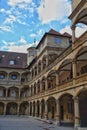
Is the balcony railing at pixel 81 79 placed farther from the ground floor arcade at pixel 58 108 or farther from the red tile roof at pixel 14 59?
the red tile roof at pixel 14 59

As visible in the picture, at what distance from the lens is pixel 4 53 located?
178ft

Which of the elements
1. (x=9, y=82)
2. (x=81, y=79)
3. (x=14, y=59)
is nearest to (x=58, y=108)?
(x=81, y=79)

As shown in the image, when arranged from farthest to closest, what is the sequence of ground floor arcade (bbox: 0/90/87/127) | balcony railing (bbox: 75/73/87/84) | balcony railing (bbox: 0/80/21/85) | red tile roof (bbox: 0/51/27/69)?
1. red tile roof (bbox: 0/51/27/69)
2. balcony railing (bbox: 0/80/21/85)
3. ground floor arcade (bbox: 0/90/87/127)
4. balcony railing (bbox: 75/73/87/84)

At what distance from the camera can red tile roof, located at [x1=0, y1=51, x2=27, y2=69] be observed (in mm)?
50938

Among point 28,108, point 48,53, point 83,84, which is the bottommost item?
point 28,108

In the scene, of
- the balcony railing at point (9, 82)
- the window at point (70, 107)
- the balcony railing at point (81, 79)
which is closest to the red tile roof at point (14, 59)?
the balcony railing at point (9, 82)

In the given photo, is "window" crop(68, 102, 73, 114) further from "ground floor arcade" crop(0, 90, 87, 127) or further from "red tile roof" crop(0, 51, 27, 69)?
"red tile roof" crop(0, 51, 27, 69)

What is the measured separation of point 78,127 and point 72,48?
8334 mm

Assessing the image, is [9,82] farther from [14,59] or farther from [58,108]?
[58,108]

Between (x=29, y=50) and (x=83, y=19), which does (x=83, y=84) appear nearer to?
(x=83, y=19)

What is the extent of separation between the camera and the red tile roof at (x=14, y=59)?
5094cm

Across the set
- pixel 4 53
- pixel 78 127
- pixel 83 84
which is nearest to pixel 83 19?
pixel 83 84

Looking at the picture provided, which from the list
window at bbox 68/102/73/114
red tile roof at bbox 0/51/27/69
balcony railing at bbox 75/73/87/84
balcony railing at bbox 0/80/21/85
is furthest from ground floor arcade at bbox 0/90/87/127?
red tile roof at bbox 0/51/27/69

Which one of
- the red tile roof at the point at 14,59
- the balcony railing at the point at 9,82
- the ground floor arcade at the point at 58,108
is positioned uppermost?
the red tile roof at the point at 14,59
